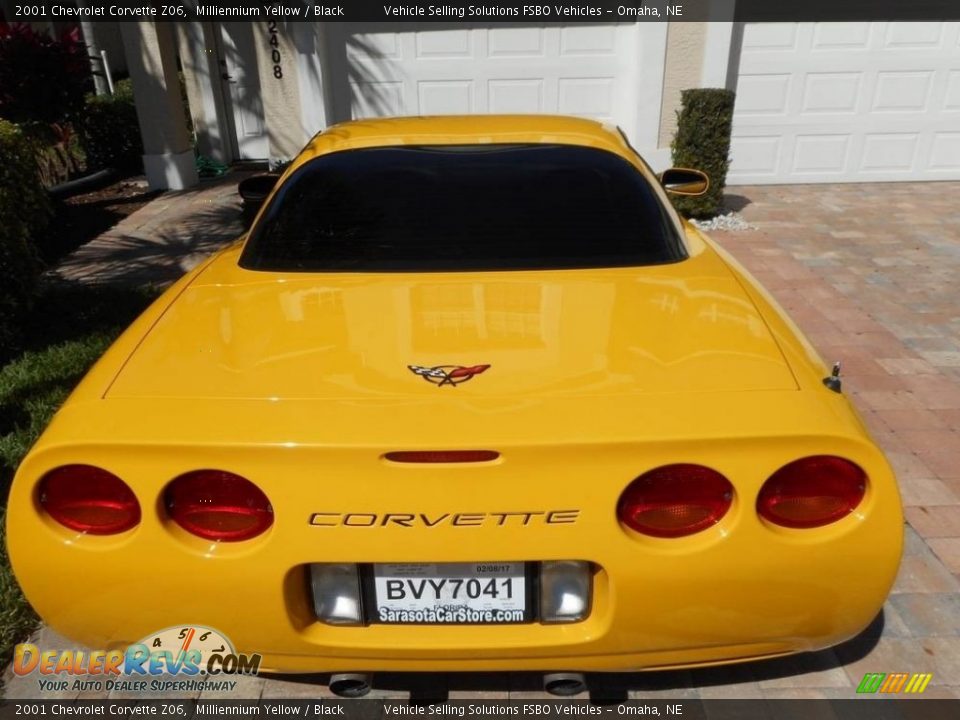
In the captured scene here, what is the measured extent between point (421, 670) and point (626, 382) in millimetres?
835

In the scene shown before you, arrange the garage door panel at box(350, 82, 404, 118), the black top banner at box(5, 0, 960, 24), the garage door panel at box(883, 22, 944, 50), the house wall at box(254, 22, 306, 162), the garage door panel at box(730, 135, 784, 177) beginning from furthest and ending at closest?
1. the house wall at box(254, 22, 306, 162)
2. the garage door panel at box(730, 135, 784, 177)
3. the garage door panel at box(350, 82, 404, 118)
4. the garage door panel at box(883, 22, 944, 50)
5. the black top banner at box(5, 0, 960, 24)

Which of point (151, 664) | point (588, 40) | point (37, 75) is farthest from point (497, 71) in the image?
point (151, 664)

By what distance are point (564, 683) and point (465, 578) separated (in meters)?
0.42

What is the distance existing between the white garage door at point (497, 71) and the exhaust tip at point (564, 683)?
7.54 metres

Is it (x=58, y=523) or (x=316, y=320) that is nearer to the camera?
(x=58, y=523)

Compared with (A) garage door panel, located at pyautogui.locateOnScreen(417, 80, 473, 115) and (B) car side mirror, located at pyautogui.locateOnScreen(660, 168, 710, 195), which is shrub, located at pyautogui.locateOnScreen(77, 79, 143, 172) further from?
(B) car side mirror, located at pyautogui.locateOnScreen(660, 168, 710, 195)

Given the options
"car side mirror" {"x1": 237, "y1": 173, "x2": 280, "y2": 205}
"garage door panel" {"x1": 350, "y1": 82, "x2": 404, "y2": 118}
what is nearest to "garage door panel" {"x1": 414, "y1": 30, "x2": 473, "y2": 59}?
"garage door panel" {"x1": 350, "y1": 82, "x2": 404, "y2": 118}

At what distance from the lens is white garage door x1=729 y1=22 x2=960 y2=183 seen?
8578 millimetres

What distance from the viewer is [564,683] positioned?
72.5 inches

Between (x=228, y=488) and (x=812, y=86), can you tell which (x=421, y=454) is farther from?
(x=812, y=86)

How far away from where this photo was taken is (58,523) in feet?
5.61

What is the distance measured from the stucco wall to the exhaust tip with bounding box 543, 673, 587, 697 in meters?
7.64

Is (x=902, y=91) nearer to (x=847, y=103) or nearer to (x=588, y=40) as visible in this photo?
(x=847, y=103)

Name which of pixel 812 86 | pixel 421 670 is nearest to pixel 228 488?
pixel 421 670
